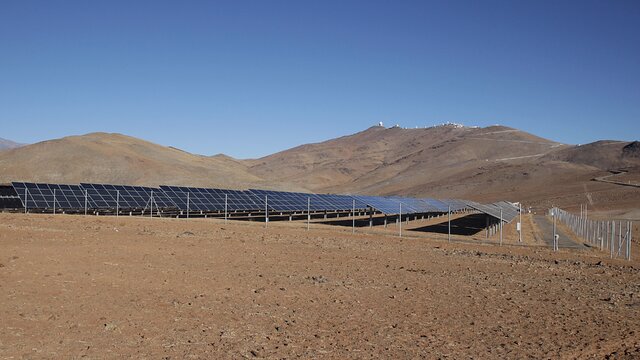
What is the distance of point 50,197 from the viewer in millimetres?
36969

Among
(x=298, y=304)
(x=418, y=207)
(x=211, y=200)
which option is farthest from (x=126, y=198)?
(x=298, y=304)

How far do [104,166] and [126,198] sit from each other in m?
61.5

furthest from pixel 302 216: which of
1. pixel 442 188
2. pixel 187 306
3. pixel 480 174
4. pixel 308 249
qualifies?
pixel 480 174

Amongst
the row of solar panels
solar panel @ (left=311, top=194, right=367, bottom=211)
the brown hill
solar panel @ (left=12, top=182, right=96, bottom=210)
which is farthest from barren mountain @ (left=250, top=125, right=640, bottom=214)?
solar panel @ (left=12, top=182, right=96, bottom=210)

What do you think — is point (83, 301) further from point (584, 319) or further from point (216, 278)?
point (584, 319)

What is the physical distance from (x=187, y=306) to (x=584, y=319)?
7095mm

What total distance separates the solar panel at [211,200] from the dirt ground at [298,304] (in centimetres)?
2217

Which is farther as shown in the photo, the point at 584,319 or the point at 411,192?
the point at 411,192

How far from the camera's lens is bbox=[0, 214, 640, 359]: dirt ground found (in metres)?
8.04


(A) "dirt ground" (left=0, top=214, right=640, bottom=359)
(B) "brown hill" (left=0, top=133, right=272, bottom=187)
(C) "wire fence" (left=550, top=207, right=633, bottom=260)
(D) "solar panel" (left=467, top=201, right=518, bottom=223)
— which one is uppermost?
(B) "brown hill" (left=0, top=133, right=272, bottom=187)

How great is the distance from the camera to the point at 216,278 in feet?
44.2

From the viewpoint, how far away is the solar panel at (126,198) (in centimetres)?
3919

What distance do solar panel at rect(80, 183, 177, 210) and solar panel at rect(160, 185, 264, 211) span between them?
0.85m

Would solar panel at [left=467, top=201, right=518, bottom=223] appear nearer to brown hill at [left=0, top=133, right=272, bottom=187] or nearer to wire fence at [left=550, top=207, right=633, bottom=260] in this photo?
wire fence at [left=550, top=207, right=633, bottom=260]
